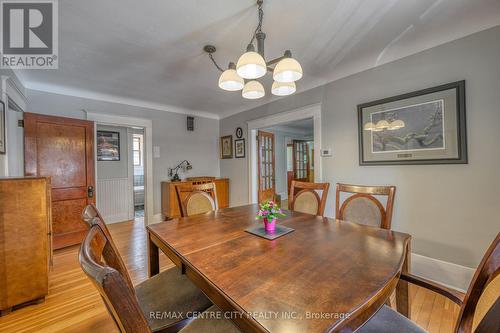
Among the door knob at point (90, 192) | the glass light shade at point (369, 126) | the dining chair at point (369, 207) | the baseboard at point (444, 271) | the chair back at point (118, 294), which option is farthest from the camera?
the door knob at point (90, 192)

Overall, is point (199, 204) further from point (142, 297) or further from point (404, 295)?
point (404, 295)

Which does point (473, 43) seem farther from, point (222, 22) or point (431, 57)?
point (222, 22)

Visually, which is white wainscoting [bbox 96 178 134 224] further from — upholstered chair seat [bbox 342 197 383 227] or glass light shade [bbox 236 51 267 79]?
upholstered chair seat [bbox 342 197 383 227]

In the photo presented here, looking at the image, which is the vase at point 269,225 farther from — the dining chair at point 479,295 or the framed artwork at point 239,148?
the framed artwork at point 239,148

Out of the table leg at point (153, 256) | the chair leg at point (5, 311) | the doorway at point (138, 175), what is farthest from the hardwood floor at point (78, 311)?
the doorway at point (138, 175)

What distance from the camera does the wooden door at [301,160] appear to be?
6895 millimetres

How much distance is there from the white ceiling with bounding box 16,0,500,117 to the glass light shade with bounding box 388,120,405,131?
69 centimetres

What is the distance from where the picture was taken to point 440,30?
6.27ft

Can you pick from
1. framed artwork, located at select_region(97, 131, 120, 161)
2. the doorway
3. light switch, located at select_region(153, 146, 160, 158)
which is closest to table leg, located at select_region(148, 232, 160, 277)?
light switch, located at select_region(153, 146, 160, 158)

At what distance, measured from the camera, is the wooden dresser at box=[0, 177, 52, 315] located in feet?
5.49

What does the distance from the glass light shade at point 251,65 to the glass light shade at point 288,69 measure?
9 cm

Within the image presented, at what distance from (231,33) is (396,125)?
6.39 ft

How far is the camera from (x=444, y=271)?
80.4 inches

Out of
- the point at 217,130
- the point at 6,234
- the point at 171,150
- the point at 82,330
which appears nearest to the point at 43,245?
the point at 6,234
